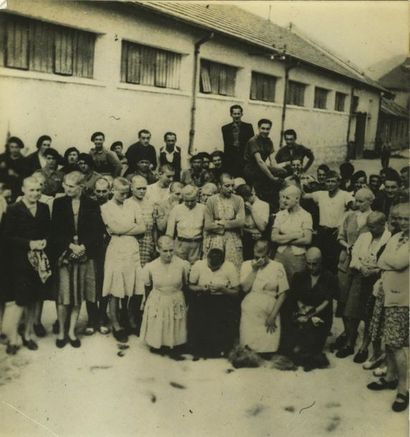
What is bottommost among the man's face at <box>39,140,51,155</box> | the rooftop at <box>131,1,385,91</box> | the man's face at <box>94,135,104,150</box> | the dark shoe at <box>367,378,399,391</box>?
the dark shoe at <box>367,378,399,391</box>

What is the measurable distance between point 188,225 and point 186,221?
3 cm

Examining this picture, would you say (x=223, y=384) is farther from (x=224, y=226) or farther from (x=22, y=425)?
(x=22, y=425)

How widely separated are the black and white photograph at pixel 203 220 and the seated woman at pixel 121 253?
12 mm

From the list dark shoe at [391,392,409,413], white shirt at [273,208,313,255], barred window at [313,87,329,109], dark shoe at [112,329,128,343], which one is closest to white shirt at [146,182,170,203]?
white shirt at [273,208,313,255]

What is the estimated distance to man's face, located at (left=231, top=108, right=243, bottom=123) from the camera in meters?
3.53

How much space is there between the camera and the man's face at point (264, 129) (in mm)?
3516

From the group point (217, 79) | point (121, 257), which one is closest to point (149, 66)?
point (217, 79)

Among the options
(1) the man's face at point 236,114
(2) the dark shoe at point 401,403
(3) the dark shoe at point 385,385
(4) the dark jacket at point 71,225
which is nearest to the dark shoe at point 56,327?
(4) the dark jacket at point 71,225

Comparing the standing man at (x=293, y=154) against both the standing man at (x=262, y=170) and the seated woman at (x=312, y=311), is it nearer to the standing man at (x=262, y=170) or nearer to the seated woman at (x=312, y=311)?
the standing man at (x=262, y=170)

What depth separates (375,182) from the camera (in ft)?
11.1

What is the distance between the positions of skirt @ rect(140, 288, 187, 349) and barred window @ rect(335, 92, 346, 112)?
1576 mm

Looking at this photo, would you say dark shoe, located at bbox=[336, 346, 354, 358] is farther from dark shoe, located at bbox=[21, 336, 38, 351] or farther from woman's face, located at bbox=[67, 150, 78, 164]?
woman's face, located at bbox=[67, 150, 78, 164]

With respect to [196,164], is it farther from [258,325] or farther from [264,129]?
[258,325]

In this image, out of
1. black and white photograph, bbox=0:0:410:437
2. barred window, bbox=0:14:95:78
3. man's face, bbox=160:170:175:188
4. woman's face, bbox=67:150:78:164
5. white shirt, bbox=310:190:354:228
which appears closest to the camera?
barred window, bbox=0:14:95:78
